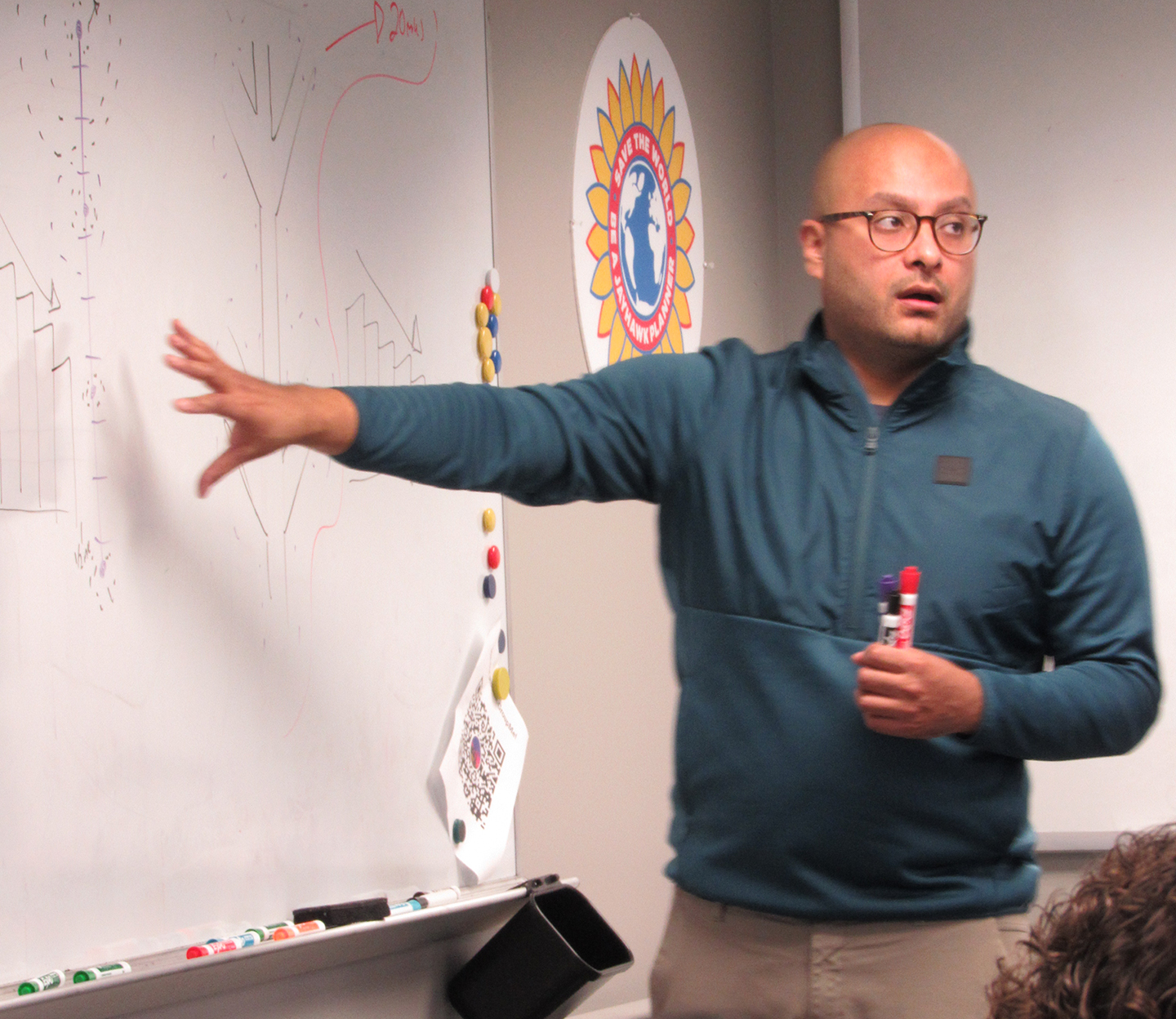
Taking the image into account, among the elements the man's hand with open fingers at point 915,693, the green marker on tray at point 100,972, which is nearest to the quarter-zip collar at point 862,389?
the man's hand with open fingers at point 915,693

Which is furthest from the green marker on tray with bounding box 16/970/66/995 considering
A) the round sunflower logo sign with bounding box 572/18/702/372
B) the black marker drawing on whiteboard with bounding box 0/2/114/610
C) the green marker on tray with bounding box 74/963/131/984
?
the round sunflower logo sign with bounding box 572/18/702/372

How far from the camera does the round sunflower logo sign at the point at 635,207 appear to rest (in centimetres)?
226

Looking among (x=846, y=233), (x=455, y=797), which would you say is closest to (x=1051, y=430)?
(x=846, y=233)

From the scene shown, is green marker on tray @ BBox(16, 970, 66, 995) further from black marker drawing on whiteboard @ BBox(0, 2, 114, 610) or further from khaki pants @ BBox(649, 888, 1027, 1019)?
khaki pants @ BBox(649, 888, 1027, 1019)

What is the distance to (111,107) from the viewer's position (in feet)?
4.05

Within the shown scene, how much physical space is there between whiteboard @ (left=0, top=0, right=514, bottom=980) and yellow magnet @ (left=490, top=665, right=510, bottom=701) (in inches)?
2.5

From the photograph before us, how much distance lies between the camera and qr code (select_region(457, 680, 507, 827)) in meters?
1.65

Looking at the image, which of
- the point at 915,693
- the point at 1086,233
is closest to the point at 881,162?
the point at 915,693

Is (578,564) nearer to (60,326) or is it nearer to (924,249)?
(924,249)

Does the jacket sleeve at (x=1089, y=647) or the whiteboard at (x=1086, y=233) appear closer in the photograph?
the jacket sleeve at (x=1089, y=647)

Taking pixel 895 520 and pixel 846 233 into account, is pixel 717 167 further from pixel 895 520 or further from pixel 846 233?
pixel 895 520

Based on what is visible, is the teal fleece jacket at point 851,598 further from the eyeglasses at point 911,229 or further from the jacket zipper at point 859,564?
the eyeglasses at point 911,229

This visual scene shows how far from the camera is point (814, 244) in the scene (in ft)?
4.85

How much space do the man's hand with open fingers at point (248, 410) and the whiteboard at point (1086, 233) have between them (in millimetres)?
1878
